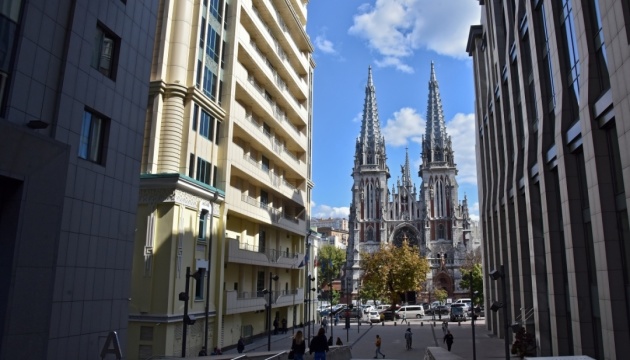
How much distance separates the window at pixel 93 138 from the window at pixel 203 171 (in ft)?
37.9

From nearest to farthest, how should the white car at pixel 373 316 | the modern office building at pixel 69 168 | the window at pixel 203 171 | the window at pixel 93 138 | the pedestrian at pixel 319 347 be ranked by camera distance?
the modern office building at pixel 69 168, the pedestrian at pixel 319 347, the window at pixel 93 138, the window at pixel 203 171, the white car at pixel 373 316

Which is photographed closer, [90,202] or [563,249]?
[90,202]

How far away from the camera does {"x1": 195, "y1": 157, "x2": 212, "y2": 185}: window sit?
28033 millimetres

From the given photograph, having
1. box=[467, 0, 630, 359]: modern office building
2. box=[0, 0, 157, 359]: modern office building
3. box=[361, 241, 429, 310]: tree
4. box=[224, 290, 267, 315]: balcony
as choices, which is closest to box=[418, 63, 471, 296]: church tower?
box=[361, 241, 429, 310]: tree

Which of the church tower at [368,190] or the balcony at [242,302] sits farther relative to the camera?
the church tower at [368,190]

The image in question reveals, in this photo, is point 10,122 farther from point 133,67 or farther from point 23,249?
point 133,67

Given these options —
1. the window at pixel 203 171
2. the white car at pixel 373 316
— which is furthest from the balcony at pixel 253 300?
the white car at pixel 373 316

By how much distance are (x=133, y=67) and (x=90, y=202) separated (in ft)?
18.3

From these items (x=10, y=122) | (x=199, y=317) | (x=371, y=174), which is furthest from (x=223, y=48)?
(x=371, y=174)

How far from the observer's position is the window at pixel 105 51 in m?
16.0

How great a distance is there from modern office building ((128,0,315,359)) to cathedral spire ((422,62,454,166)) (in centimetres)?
9235

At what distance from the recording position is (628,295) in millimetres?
14188

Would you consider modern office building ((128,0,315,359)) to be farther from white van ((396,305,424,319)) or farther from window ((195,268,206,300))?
white van ((396,305,424,319))

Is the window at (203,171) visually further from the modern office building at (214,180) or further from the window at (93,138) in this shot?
the window at (93,138)
